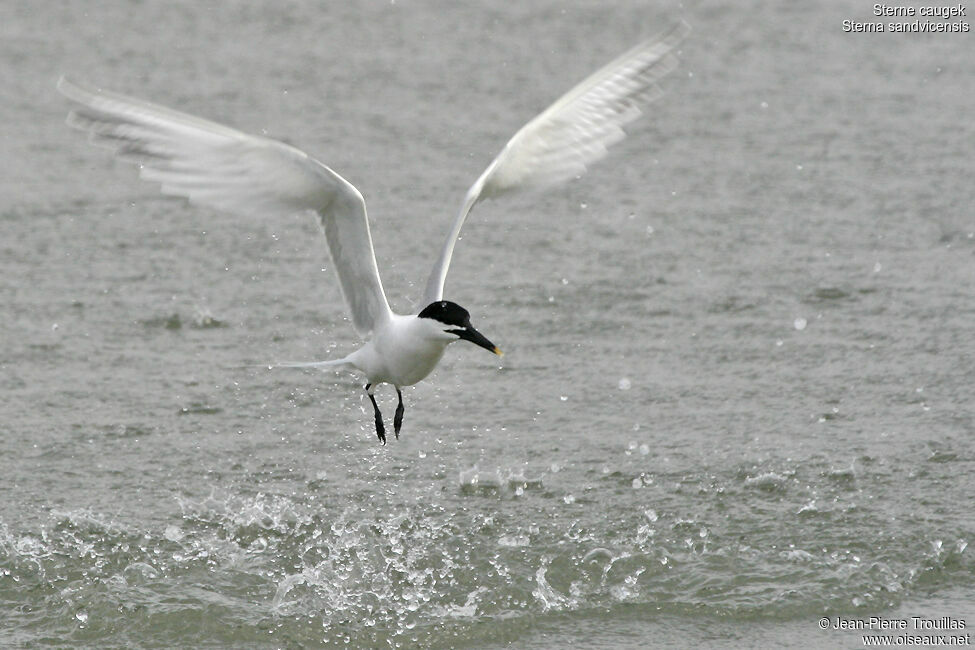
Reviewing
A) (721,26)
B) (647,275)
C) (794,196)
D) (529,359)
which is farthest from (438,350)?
(721,26)

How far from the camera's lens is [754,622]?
227 inches

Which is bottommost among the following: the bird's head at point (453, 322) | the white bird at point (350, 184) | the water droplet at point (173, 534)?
the water droplet at point (173, 534)

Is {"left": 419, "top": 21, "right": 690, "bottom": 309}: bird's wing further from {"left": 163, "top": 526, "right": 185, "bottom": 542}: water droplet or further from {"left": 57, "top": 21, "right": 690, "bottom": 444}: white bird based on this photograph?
{"left": 163, "top": 526, "right": 185, "bottom": 542}: water droplet

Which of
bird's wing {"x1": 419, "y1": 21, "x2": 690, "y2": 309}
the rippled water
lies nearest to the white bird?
bird's wing {"x1": 419, "y1": 21, "x2": 690, "y2": 309}

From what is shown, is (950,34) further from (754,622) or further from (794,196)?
(754,622)

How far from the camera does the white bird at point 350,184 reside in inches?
208

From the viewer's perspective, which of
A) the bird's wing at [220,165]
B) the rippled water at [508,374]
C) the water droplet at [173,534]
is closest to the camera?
the bird's wing at [220,165]

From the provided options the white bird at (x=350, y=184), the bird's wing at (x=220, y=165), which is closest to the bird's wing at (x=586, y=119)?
the white bird at (x=350, y=184)

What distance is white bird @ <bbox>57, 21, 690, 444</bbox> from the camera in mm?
5293

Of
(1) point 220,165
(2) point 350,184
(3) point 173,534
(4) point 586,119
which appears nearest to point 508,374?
(4) point 586,119

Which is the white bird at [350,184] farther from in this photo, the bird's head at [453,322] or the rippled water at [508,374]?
the rippled water at [508,374]

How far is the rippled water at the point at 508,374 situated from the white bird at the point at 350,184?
2.73ft

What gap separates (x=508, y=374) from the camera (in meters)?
7.84

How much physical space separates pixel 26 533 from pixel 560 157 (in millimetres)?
2624
